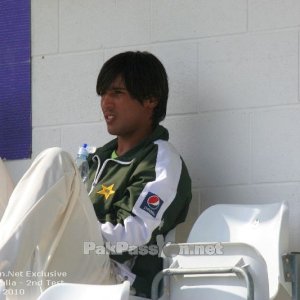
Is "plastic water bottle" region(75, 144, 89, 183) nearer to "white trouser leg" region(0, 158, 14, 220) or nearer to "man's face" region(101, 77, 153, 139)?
"man's face" region(101, 77, 153, 139)

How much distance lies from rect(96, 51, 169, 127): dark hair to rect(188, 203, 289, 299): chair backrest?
18.2 inches

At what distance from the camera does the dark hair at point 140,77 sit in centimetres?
359

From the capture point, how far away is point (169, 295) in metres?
2.98

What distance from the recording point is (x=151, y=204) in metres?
3.25

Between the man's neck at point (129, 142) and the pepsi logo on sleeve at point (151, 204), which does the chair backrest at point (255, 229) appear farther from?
the man's neck at point (129, 142)

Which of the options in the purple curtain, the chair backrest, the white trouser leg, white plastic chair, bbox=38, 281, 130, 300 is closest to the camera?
white plastic chair, bbox=38, 281, 130, 300

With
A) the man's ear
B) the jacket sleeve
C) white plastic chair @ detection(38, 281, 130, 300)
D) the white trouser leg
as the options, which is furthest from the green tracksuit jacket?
white plastic chair @ detection(38, 281, 130, 300)

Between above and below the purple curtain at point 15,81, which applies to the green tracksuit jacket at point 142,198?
below

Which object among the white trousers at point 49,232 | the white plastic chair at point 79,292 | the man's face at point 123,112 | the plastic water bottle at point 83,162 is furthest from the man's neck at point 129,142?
the white plastic chair at point 79,292

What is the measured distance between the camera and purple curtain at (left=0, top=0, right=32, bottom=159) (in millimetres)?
4125

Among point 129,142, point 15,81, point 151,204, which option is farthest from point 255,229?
point 15,81

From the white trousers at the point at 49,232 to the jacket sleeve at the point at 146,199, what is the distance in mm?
118

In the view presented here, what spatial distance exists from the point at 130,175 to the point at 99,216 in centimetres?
16

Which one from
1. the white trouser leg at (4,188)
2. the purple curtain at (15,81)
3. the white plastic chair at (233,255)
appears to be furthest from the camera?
the purple curtain at (15,81)
